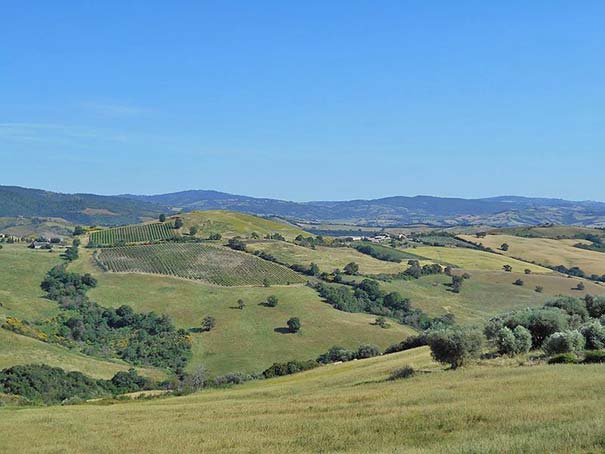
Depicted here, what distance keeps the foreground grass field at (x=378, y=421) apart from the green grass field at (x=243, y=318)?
2529 inches

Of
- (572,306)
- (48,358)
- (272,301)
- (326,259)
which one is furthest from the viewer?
(326,259)

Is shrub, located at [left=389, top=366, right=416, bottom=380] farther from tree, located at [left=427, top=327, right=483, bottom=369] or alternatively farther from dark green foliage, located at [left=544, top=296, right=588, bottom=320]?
dark green foliage, located at [left=544, top=296, right=588, bottom=320]

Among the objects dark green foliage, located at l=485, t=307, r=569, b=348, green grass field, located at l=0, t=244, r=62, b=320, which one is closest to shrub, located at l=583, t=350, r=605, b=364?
dark green foliage, located at l=485, t=307, r=569, b=348

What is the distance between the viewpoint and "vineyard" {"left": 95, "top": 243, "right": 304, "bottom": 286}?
160 meters

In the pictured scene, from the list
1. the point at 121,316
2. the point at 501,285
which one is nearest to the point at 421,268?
the point at 501,285

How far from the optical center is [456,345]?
46.1m

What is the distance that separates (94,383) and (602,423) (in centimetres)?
7591

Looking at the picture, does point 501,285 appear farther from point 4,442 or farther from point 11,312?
point 4,442

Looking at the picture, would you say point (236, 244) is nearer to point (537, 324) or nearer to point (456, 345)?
point (537, 324)

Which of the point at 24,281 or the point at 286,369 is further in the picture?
the point at 24,281

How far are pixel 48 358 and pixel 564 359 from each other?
7453cm

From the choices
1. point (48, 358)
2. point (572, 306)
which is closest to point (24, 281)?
point (48, 358)

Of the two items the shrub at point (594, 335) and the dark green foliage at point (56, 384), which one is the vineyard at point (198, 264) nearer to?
the dark green foliage at point (56, 384)

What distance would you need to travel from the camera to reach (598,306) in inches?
2625
